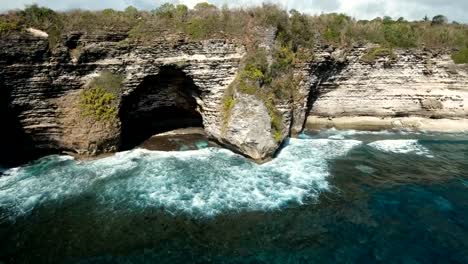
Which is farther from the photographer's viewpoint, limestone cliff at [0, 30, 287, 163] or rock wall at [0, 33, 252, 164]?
limestone cliff at [0, 30, 287, 163]

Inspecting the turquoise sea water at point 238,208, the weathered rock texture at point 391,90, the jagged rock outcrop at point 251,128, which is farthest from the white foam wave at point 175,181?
the weathered rock texture at point 391,90

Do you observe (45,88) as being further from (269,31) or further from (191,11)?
(269,31)

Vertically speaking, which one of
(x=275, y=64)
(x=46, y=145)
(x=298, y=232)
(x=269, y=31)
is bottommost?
(x=298, y=232)

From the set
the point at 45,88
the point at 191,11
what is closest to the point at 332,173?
the point at 191,11

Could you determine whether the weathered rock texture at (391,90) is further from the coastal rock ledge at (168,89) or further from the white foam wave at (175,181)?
the white foam wave at (175,181)

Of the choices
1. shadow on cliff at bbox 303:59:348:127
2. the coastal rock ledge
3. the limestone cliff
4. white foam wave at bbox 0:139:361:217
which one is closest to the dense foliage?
the coastal rock ledge

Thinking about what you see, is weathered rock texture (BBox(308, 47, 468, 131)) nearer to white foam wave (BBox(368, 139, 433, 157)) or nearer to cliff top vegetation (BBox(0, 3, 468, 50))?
cliff top vegetation (BBox(0, 3, 468, 50))
